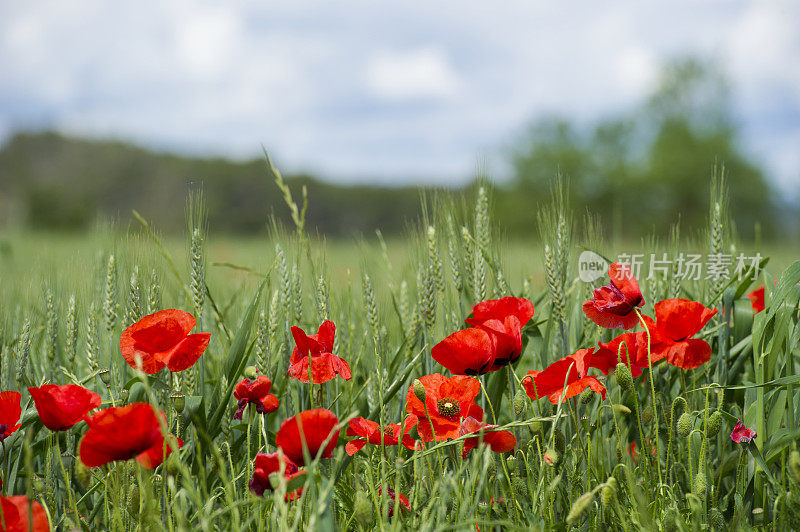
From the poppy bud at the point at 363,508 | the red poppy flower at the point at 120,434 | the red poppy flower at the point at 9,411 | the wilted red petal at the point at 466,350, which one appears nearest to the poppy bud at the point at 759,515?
the wilted red petal at the point at 466,350

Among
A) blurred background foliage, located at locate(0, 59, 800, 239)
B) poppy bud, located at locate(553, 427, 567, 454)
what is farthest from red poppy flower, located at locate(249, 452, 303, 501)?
blurred background foliage, located at locate(0, 59, 800, 239)

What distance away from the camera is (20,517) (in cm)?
78

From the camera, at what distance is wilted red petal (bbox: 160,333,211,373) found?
978 millimetres

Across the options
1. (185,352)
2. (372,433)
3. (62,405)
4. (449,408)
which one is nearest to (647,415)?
(449,408)

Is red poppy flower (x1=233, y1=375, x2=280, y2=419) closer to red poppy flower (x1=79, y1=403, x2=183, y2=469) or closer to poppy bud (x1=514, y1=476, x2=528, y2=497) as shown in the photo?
red poppy flower (x1=79, y1=403, x2=183, y2=469)

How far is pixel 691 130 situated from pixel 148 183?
68.6ft

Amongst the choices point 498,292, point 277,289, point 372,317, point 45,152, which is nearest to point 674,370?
point 498,292

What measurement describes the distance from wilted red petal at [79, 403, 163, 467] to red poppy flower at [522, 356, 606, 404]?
59cm

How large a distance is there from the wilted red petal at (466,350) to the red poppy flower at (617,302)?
0.67 feet

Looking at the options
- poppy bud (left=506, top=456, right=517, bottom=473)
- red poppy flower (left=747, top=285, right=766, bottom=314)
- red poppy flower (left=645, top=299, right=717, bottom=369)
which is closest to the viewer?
poppy bud (left=506, top=456, right=517, bottom=473)

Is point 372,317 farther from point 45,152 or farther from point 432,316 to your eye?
point 45,152

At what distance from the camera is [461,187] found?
139cm

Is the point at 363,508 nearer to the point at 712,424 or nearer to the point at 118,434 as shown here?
the point at 118,434

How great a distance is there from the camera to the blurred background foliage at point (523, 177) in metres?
21.0
